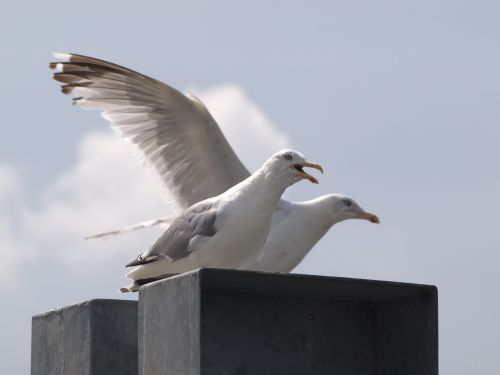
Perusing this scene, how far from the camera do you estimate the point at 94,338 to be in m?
5.70

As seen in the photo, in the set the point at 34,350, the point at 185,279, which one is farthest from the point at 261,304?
the point at 34,350

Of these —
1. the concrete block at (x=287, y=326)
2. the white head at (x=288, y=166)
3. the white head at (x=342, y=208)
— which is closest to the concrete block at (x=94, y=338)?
the concrete block at (x=287, y=326)

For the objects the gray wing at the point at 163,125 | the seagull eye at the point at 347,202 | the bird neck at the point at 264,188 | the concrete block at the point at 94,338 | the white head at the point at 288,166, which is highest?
the gray wing at the point at 163,125

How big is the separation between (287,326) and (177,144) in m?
5.14

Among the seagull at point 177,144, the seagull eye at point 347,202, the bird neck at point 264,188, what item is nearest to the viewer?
the bird neck at point 264,188

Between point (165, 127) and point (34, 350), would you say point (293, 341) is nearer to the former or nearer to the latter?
point (34, 350)

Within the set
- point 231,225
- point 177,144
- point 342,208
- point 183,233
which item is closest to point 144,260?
point 183,233

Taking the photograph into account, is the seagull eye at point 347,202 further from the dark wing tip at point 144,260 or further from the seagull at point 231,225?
the dark wing tip at point 144,260

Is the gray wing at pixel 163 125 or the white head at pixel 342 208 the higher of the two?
the gray wing at pixel 163 125

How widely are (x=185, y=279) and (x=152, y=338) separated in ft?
1.75

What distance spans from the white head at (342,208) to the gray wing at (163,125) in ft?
2.74

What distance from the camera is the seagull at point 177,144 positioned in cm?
939

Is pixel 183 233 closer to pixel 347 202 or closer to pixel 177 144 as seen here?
pixel 177 144

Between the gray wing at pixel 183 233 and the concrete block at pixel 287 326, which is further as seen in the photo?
the gray wing at pixel 183 233
